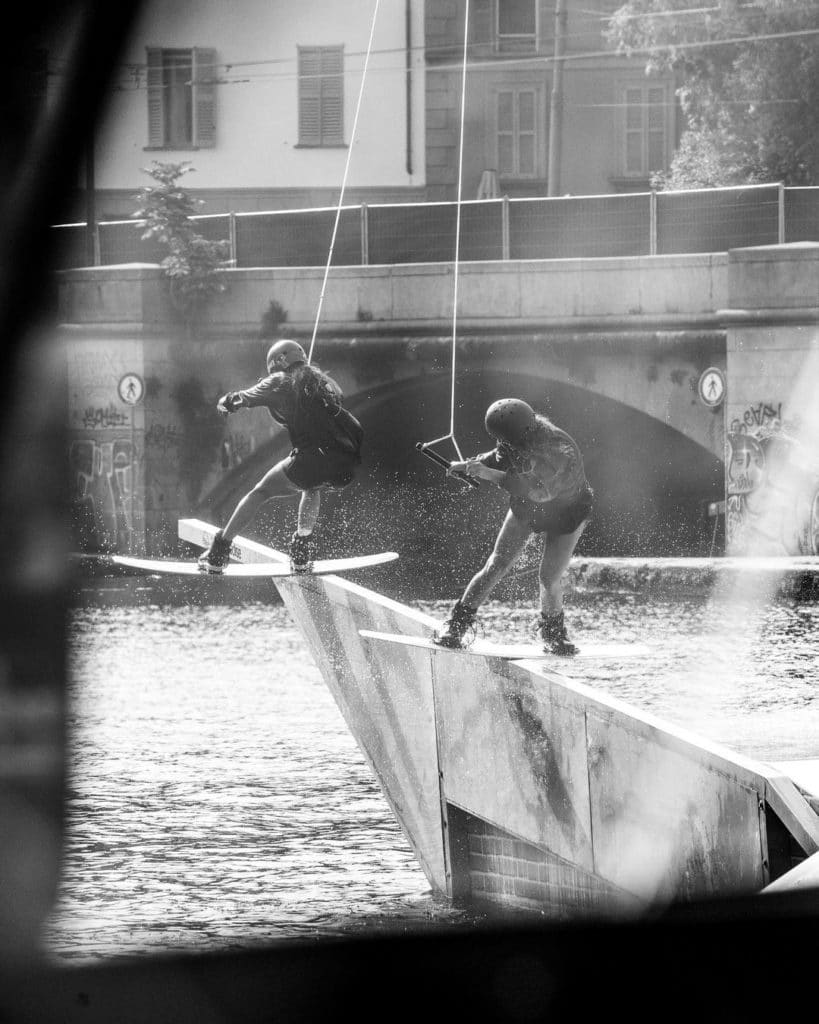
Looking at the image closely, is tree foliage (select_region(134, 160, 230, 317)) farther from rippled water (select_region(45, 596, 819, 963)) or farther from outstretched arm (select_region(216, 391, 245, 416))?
outstretched arm (select_region(216, 391, 245, 416))

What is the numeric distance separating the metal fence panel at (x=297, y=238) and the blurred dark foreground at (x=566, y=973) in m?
24.9

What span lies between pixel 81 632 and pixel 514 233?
8.95m

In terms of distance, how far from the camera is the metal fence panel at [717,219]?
2581cm

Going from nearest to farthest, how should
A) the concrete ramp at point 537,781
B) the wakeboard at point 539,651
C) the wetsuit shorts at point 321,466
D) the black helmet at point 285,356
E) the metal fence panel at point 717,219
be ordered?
the concrete ramp at point 537,781 → the wakeboard at point 539,651 → the black helmet at point 285,356 → the wetsuit shorts at point 321,466 → the metal fence panel at point 717,219

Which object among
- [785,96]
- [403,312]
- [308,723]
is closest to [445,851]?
[308,723]

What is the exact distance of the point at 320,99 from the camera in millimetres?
41531

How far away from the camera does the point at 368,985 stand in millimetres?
3752

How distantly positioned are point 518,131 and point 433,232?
1650 centimetres

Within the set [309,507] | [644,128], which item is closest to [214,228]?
[644,128]

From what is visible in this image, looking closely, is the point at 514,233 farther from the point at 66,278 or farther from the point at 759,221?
the point at 66,278

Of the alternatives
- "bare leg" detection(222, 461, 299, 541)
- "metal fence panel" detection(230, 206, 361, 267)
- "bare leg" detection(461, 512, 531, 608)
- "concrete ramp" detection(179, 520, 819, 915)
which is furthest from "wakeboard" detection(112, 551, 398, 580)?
"metal fence panel" detection(230, 206, 361, 267)

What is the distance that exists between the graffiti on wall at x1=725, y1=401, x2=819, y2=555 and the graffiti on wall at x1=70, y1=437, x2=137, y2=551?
410 inches

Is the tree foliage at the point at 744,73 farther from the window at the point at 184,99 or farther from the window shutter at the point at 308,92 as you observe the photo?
the window at the point at 184,99

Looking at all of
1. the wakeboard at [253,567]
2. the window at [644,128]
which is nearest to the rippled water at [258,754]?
the wakeboard at [253,567]
